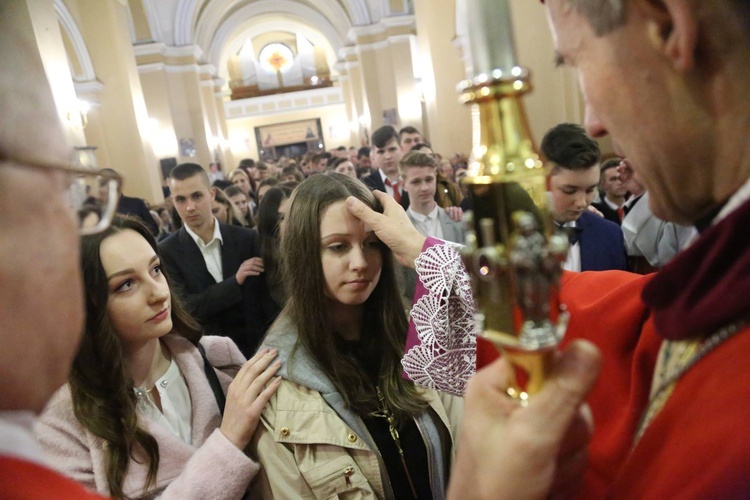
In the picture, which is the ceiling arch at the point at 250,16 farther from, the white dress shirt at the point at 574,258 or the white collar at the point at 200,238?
the white dress shirt at the point at 574,258

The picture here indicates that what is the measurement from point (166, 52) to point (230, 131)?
14.0 meters

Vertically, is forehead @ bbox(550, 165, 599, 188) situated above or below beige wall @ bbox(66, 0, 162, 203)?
below

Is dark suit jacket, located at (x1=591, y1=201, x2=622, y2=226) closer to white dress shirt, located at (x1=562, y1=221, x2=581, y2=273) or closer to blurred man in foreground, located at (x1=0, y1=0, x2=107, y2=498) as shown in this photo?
white dress shirt, located at (x1=562, y1=221, x2=581, y2=273)

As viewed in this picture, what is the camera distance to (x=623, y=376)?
84 cm

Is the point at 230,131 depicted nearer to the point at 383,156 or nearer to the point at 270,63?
the point at 270,63

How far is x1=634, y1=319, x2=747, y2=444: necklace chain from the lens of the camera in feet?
1.98

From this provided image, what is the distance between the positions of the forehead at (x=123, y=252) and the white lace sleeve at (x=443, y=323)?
0.88 metres

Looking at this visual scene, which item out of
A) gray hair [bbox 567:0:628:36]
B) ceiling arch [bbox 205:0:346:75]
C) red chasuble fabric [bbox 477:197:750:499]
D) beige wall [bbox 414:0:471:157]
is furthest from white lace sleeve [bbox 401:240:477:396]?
ceiling arch [bbox 205:0:346:75]

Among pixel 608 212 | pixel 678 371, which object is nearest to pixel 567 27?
pixel 678 371

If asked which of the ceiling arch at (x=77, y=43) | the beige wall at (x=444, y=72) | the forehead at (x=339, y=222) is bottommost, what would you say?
the forehead at (x=339, y=222)

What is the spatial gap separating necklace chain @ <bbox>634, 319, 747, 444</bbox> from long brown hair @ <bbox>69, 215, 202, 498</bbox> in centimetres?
131

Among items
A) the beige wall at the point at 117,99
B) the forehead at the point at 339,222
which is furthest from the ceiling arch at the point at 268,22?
the forehead at the point at 339,222

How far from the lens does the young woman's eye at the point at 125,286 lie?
1558mm

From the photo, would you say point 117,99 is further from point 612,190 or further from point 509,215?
point 509,215
